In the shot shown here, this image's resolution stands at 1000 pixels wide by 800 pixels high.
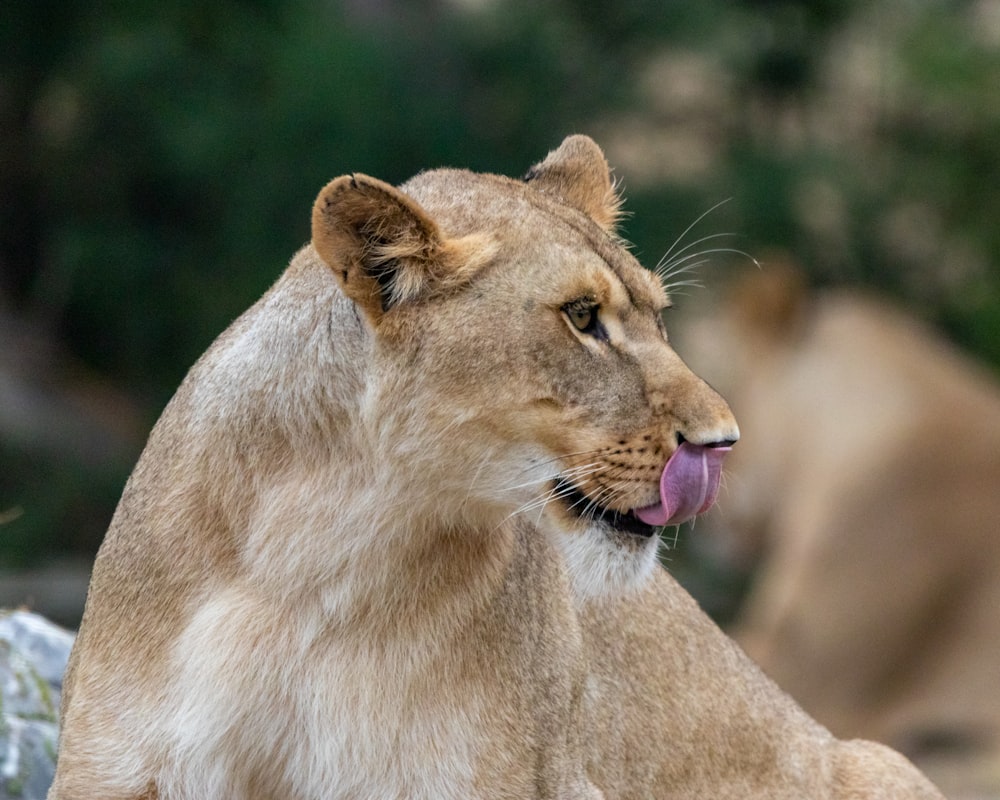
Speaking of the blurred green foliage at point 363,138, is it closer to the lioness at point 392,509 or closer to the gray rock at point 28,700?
the gray rock at point 28,700

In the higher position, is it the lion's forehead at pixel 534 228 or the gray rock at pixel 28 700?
the lion's forehead at pixel 534 228

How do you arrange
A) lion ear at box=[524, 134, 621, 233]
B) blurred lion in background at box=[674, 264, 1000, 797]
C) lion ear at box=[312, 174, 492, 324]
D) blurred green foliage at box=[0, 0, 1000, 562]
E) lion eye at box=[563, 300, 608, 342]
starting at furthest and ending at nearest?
blurred green foliage at box=[0, 0, 1000, 562] → blurred lion in background at box=[674, 264, 1000, 797] → lion ear at box=[524, 134, 621, 233] → lion eye at box=[563, 300, 608, 342] → lion ear at box=[312, 174, 492, 324]

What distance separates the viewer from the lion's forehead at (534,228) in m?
3.78

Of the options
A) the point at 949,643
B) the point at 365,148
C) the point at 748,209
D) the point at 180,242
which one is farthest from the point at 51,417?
the point at 949,643

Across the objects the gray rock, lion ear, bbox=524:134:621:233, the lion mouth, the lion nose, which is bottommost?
the gray rock

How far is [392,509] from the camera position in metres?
3.81

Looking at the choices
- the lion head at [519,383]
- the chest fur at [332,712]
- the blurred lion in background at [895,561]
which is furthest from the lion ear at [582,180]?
the blurred lion in background at [895,561]

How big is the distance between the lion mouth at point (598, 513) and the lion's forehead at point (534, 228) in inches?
18.2

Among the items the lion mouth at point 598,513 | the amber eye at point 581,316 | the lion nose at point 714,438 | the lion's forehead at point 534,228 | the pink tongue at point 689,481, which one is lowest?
the lion mouth at point 598,513

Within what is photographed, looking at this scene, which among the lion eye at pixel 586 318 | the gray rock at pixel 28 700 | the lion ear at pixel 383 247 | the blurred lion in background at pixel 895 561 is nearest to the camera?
the lion ear at pixel 383 247

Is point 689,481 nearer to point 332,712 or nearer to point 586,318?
point 586,318

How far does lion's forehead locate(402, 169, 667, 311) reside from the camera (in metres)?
3.78

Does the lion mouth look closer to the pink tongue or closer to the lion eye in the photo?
the pink tongue

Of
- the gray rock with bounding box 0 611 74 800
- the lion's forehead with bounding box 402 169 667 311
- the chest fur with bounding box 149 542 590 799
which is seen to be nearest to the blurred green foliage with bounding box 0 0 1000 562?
the gray rock with bounding box 0 611 74 800
